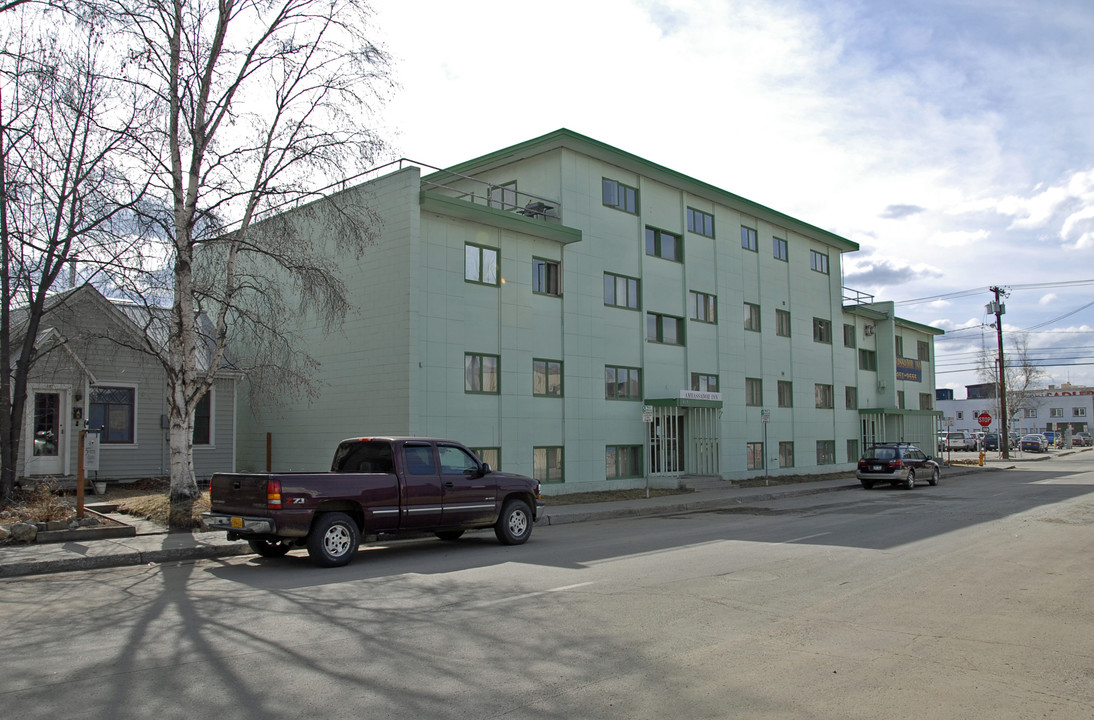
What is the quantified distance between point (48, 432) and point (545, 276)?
14036 mm

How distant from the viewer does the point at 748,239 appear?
112ft

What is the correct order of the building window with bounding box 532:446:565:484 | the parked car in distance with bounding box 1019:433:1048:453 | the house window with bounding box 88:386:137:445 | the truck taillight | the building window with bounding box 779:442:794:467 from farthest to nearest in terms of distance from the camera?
the parked car in distance with bounding box 1019:433:1048:453
the building window with bounding box 779:442:794:467
the building window with bounding box 532:446:565:484
the house window with bounding box 88:386:137:445
the truck taillight

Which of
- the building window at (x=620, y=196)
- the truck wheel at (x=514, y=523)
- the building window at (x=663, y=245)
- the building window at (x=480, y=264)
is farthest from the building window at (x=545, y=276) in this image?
the truck wheel at (x=514, y=523)

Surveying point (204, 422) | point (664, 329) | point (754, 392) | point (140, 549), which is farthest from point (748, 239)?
point (140, 549)

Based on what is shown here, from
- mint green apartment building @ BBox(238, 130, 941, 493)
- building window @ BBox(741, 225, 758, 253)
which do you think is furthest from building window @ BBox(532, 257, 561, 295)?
building window @ BBox(741, 225, 758, 253)

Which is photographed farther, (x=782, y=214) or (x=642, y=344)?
(x=782, y=214)

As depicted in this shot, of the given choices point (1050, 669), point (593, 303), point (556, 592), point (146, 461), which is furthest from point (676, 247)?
point (1050, 669)

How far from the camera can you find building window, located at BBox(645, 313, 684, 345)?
27984 millimetres

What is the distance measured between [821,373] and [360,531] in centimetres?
3063

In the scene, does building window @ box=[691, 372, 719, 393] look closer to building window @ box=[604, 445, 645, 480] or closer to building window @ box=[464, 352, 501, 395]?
building window @ box=[604, 445, 645, 480]

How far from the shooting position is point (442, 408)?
68.2 ft

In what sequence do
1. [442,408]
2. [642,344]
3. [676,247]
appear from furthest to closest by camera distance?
1. [676,247]
2. [642,344]
3. [442,408]

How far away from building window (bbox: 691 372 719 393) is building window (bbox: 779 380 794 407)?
5.57 meters

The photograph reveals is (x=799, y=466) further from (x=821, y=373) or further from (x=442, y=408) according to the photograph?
(x=442, y=408)
